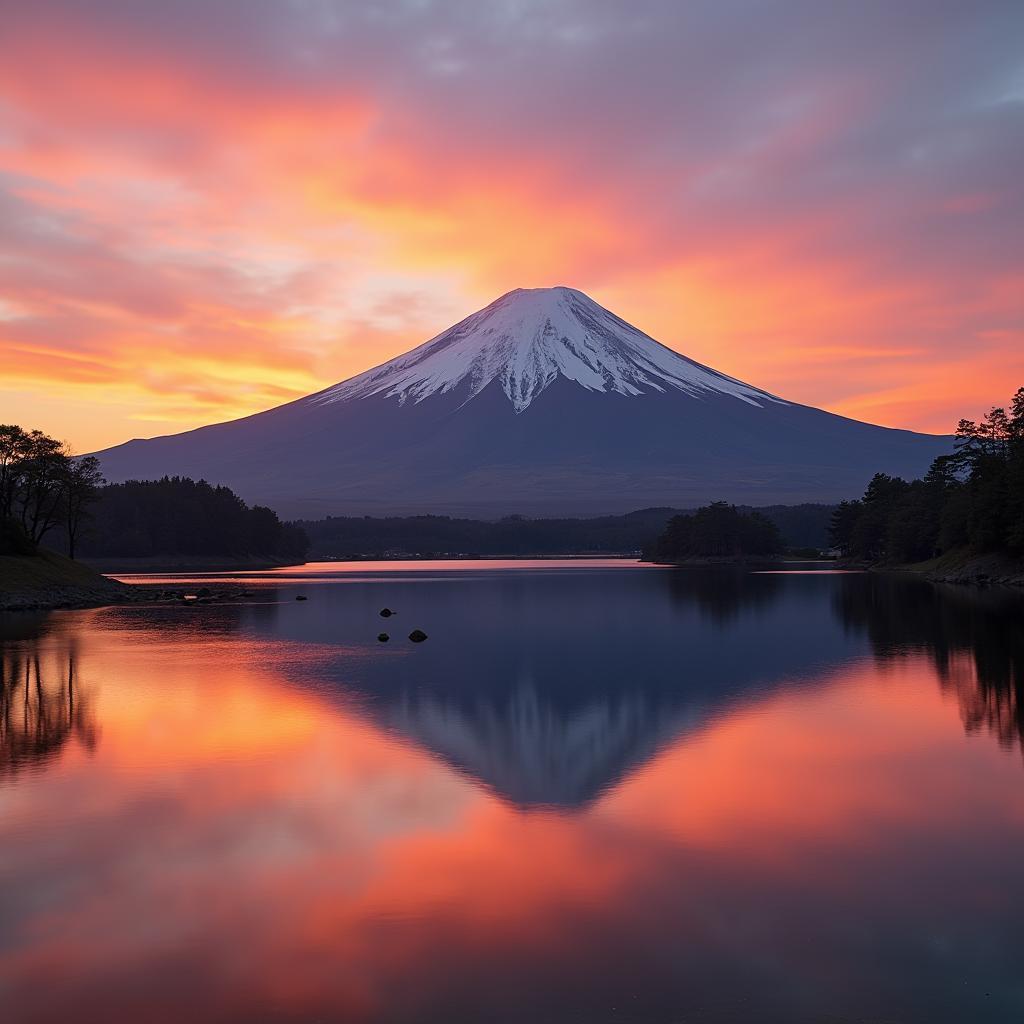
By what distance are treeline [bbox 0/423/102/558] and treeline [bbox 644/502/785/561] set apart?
115 meters

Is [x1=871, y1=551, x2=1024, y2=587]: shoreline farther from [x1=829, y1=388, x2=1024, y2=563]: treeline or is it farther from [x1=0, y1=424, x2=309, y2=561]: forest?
[x1=0, y1=424, x2=309, y2=561]: forest

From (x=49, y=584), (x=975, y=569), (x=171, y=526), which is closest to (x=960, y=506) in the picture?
(x=975, y=569)

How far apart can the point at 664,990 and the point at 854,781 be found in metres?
11.3

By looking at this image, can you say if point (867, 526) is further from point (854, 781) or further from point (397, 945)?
point (397, 945)

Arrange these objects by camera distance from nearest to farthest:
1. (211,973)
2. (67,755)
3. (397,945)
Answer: (211,973)
(397,945)
(67,755)

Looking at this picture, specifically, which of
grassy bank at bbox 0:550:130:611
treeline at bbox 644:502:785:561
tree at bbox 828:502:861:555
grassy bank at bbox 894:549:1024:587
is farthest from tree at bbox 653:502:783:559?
grassy bank at bbox 0:550:130:611

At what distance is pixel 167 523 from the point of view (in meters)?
176

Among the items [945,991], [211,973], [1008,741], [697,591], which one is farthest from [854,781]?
[697,591]

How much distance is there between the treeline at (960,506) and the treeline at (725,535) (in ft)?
115

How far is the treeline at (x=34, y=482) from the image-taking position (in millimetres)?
76500

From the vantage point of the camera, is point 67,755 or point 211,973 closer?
point 211,973

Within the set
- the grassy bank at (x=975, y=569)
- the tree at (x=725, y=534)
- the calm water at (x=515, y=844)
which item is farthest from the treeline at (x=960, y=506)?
the calm water at (x=515, y=844)

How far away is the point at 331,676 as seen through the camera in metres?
38.4

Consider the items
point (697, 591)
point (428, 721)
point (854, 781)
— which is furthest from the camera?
point (697, 591)
